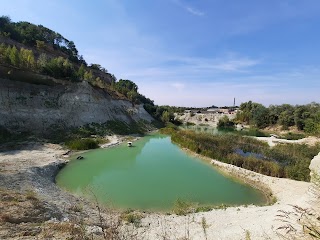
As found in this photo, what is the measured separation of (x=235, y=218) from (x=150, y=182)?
7.97 metres

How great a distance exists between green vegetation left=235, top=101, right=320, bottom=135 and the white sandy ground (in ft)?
149

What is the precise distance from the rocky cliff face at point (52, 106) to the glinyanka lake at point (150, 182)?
10.3m

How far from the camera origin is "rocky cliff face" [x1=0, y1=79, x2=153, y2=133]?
30750 mm

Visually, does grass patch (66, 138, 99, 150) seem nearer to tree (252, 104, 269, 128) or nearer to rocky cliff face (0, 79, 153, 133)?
rocky cliff face (0, 79, 153, 133)

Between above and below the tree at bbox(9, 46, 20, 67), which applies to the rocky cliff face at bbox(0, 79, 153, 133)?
below

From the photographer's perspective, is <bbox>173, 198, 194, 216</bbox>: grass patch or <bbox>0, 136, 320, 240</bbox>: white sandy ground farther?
<bbox>173, 198, 194, 216</bbox>: grass patch

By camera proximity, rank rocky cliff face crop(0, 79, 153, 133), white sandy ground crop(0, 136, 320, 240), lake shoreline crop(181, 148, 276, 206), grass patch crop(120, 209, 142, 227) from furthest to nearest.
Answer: rocky cliff face crop(0, 79, 153, 133), lake shoreline crop(181, 148, 276, 206), grass patch crop(120, 209, 142, 227), white sandy ground crop(0, 136, 320, 240)

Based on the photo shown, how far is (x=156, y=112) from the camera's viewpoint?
72.6 m

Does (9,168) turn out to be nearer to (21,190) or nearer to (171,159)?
(21,190)

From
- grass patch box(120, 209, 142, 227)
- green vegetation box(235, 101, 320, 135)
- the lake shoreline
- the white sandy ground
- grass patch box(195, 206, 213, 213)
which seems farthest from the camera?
green vegetation box(235, 101, 320, 135)

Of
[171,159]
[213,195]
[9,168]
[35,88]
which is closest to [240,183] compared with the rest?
[213,195]

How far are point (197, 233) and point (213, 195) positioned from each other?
7.13 meters

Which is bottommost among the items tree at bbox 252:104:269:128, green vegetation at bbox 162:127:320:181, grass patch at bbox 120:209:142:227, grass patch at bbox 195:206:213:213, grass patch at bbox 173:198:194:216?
grass patch at bbox 195:206:213:213

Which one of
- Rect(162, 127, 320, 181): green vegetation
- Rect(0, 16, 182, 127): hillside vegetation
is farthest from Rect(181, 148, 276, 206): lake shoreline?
Rect(0, 16, 182, 127): hillside vegetation
